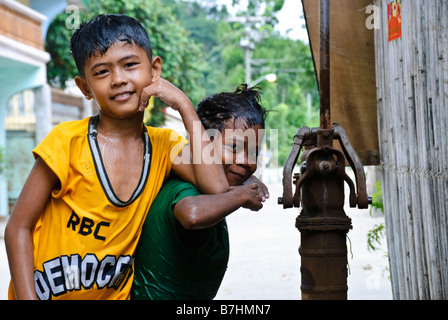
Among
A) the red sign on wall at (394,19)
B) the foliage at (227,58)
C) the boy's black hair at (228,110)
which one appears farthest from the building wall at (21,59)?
the boy's black hair at (228,110)

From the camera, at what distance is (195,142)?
1864 mm

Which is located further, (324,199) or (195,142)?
(324,199)

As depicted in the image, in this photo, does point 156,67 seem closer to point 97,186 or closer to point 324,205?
point 97,186

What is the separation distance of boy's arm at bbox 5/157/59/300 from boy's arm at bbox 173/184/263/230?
1.33 feet

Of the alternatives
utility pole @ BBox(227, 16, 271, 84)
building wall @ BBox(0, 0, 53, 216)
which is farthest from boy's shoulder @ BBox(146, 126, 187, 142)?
utility pole @ BBox(227, 16, 271, 84)

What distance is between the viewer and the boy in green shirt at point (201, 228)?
1851 millimetres

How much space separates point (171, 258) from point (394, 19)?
1.94 meters

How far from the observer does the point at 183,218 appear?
5.69ft

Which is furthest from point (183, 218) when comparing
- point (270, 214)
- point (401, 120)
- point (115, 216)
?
point (270, 214)

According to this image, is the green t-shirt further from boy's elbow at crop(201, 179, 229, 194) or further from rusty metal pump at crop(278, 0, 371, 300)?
rusty metal pump at crop(278, 0, 371, 300)

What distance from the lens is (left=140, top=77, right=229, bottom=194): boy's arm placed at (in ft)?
6.09

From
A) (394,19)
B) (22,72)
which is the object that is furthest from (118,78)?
(22,72)

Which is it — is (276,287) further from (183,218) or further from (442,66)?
(183,218)
